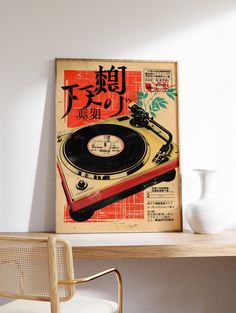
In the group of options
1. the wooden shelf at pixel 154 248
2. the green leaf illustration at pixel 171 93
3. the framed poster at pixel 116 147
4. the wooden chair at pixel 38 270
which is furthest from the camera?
the green leaf illustration at pixel 171 93

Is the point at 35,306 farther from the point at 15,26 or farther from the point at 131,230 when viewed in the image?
the point at 15,26

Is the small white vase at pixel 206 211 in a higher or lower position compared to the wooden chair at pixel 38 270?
higher

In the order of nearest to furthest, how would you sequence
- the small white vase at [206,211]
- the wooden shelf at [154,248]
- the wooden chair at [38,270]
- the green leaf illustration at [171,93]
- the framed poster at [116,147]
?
the wooden chair at [38,270]
the wooden shelf at [154,248]
the small white vase at [206,211]
the framed poster at [116,147]
the green leaf illustration at [171,93]

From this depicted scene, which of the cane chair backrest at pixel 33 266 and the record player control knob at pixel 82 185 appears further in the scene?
the record player control knob at pixel 82 185

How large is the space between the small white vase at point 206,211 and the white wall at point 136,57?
19 centimetres

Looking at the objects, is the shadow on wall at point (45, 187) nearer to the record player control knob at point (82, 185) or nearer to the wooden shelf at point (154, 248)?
the record player control knob at point (82, 185)

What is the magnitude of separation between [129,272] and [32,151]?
92cm

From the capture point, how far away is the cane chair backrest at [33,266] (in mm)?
1805

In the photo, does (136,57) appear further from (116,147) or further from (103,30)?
(116,147)

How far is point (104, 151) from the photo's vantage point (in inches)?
106

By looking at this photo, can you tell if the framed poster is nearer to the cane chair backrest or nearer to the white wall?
the white wall

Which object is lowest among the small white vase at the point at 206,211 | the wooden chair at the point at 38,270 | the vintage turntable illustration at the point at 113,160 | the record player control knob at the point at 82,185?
the wooden chair at the point at 38,270

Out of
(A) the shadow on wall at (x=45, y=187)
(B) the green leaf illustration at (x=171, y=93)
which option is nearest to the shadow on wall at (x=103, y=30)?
(A) the shadow on wall at (x=45, y=187)

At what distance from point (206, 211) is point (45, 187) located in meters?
0.94
